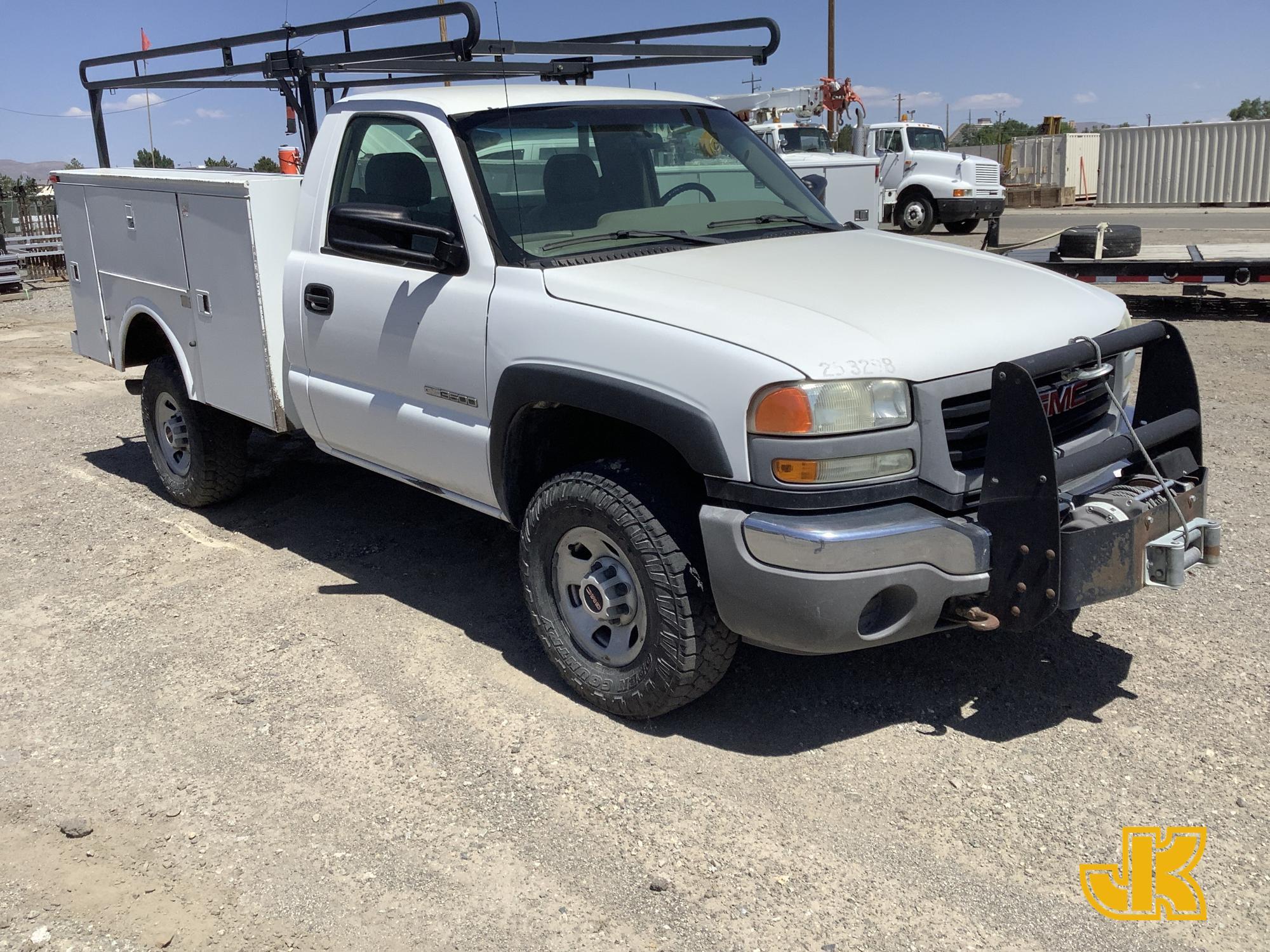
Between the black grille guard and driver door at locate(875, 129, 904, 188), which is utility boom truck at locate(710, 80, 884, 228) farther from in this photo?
the black grille guard

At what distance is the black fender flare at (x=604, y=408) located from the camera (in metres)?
3.30

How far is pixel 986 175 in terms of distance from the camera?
22.6 meters

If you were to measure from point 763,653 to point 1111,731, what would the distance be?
1.28 m

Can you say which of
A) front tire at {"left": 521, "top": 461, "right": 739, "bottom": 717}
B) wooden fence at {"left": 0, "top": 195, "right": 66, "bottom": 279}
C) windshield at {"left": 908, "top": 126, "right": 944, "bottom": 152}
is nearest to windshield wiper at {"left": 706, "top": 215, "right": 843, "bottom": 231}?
front tire at {"left": 521, "top": 461, "right": 739, "bottom": 717}

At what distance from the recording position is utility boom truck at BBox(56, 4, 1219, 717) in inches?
126

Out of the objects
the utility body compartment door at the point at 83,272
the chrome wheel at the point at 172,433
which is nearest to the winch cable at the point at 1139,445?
the chrome wheel at the point at 172,433

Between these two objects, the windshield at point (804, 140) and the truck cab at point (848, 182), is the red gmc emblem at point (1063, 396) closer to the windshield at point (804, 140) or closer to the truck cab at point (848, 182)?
the truck cab at point (848, 182)

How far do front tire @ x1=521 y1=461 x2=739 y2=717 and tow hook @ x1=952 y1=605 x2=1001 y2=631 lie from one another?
73 centimetres

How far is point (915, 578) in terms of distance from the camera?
3.24 m

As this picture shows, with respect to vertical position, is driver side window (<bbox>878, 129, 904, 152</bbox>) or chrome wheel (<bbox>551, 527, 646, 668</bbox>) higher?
driver side window (<bbox>878, 129, 904, 152</bbox>)

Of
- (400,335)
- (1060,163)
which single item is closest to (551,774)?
(400,335)

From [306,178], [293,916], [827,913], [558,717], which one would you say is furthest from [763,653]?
[306,178]

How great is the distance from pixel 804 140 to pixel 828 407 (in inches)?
754

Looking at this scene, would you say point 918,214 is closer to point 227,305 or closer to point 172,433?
point 172,433
